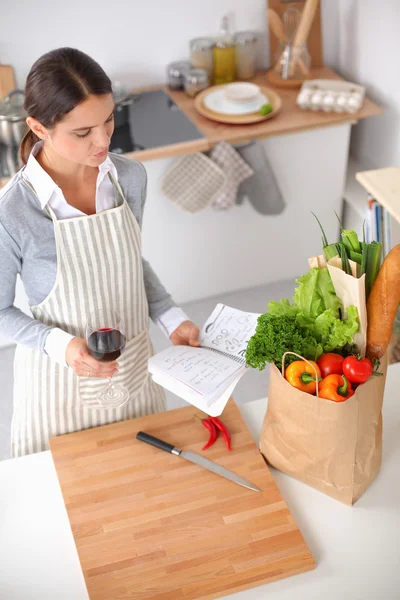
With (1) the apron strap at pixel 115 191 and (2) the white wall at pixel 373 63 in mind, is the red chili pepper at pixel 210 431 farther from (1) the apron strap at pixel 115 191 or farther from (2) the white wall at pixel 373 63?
(2) the white wall at pixel 373 63

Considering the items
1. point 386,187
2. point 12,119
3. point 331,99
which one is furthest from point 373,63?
point 12,119

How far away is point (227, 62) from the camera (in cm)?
329

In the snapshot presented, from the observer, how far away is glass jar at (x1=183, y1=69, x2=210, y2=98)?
3203 mm

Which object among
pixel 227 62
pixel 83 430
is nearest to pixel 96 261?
pixel 83 430

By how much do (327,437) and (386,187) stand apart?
1320 mm

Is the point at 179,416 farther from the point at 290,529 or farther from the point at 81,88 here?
the point at 81,88

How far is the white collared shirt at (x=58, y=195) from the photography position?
1.46 m

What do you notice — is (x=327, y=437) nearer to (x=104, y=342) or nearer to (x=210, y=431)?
(x=210, y=431)

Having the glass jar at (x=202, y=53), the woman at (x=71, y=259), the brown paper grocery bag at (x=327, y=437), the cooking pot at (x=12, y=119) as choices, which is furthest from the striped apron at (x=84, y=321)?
the glass jar at (x=202, y=53)

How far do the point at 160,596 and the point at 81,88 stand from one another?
941 mm

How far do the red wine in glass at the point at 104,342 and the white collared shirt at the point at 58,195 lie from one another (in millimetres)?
66

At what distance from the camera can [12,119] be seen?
281 cm

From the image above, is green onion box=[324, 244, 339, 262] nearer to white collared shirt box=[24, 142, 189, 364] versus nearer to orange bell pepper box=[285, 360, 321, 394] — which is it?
orange bell pepper box=[285, 360, 321, 394]

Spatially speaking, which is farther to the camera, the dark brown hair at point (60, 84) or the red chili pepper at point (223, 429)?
the red chili pepper at point (223, 429)
